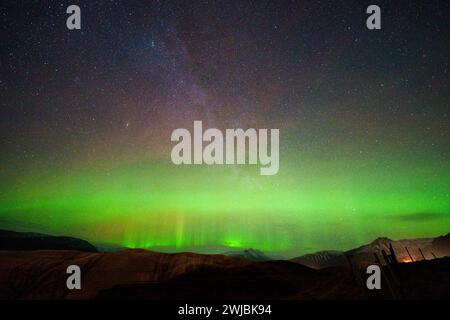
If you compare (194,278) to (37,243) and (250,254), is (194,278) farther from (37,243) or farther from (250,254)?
(37,243)

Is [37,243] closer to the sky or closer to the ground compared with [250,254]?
closer to the sky

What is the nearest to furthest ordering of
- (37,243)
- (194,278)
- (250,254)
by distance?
1. (194,278)
2. (250,254)
3. (37,243)

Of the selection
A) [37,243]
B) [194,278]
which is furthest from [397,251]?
[37,243]

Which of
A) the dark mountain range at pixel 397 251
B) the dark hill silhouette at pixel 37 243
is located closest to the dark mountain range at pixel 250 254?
the dark mountain range at pixel 397 251

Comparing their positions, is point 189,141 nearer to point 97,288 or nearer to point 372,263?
point 97,288

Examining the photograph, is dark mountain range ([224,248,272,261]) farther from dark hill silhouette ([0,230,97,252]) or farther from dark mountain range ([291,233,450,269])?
dark hill silhouette ([0,230,97,252])

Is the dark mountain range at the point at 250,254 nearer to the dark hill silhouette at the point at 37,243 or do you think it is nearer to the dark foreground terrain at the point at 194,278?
the dark foreground terrain at the point at 194,278

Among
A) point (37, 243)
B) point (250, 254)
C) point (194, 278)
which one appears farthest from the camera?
point (37, 243)
